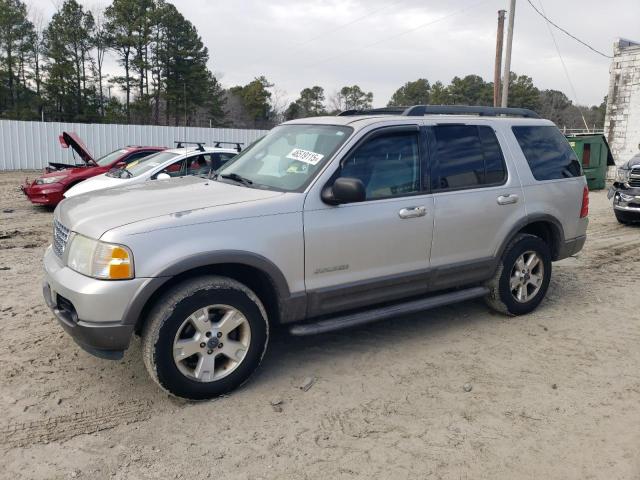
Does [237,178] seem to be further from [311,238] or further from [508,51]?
[508,51]

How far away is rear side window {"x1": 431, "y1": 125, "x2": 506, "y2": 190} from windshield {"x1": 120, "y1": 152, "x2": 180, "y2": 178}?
6.43 m

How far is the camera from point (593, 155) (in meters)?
18.6

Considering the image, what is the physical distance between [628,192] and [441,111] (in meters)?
7.71

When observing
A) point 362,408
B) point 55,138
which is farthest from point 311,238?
point 55,138

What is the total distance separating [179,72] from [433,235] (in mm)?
45289

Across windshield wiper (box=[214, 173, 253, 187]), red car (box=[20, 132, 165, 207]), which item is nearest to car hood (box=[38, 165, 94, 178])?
red car (box=[20, 132, 165, 207])

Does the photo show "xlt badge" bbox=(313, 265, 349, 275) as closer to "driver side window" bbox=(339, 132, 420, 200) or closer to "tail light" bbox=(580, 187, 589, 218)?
"driver side window" bbox=(339, 132, 420, 200)

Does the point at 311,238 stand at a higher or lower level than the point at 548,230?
higher

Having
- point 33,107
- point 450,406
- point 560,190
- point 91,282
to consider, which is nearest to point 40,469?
point 91,282

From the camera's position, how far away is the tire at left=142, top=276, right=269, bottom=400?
3.43 meters

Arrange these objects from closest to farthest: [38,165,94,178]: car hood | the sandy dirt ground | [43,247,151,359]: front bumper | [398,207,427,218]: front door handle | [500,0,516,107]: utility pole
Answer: the sandy dirt ground
[43,247,151,359]: front bumper
[398,207,427,218]: front door handle
[38,165,94,178]: car hood
[500,0,516,107]: utility pole

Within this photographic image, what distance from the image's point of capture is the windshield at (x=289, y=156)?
4102mm

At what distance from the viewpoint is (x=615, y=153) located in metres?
23.2

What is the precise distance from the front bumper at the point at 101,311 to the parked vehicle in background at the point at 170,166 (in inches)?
252
